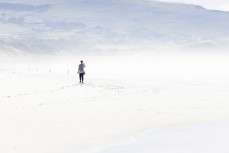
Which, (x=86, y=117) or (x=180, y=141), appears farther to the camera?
(x=86, y=117)

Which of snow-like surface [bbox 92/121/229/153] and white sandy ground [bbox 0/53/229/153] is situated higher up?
white sandy ground [bbox 0/53/229/153]

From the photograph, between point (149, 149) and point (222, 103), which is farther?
point (222, 103)

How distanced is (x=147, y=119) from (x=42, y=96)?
9561 mm

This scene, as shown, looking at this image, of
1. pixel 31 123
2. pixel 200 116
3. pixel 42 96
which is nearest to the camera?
pixel 31 123

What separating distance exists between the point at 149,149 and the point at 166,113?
951 centimetres

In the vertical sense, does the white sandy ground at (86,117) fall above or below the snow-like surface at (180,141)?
above

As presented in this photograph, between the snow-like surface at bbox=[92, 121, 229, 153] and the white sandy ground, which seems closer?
the snow-like surface at bbox=[92, 121, 229, 153]

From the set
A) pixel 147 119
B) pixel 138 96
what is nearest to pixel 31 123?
pixel 147 119

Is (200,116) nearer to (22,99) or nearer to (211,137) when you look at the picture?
(211,137)

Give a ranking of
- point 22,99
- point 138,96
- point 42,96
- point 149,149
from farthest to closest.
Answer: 1. point 138,96
2. point 42,96
3. point 22,99
4. point 149,149

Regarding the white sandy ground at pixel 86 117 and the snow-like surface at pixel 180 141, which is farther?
the white sandy ground at pixel 86 117

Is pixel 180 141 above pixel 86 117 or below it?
below

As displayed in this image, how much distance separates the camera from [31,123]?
67.4 feet

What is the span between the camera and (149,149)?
1688 cm
